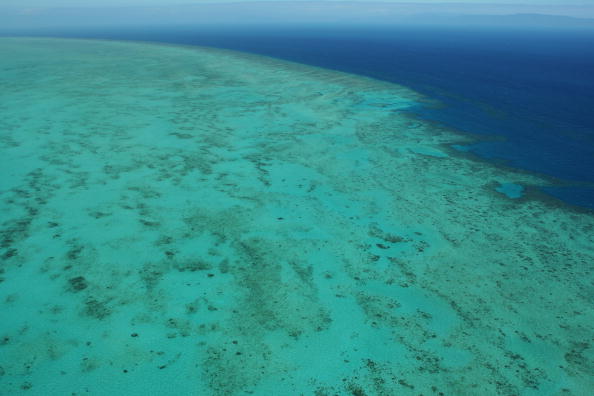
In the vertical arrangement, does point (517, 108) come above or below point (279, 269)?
above

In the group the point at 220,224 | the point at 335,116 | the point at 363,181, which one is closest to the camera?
the point at 220,224

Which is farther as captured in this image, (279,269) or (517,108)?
(517,108)

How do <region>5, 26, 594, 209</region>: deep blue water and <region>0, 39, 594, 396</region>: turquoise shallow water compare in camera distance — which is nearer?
<region>0, 39, 594, 396</region>: turquoise shallow water

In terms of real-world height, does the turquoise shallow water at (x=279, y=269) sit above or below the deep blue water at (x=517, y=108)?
below

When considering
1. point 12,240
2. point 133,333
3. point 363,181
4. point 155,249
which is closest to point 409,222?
point 363,181

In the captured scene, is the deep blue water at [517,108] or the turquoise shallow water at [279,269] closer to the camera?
the turquoise shallow water at [279,269]

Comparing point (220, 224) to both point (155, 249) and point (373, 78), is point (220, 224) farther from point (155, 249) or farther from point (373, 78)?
point (373, 78)

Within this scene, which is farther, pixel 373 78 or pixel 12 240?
pixel 373 78

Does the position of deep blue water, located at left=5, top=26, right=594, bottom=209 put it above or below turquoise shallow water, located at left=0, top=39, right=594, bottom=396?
above
